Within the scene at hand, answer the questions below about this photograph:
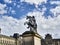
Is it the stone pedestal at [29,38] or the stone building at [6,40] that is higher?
the stone pedestal at [29,38]

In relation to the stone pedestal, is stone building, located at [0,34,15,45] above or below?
below

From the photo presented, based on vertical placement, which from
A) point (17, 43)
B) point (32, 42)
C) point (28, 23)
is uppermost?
point (28, 23)

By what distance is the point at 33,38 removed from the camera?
19.0 meters

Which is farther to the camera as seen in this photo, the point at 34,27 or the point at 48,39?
the point at 48,39

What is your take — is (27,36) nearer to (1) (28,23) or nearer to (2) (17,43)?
(1) (28,23)

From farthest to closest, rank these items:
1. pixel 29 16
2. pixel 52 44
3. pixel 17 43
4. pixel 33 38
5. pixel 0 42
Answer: pixel 17 43 → pixel 52 44 → pixel 0 42 → pixel 29 16 → pixel 33 38

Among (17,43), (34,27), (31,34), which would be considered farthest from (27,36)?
(17,43)

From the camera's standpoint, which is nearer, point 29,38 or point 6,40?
point 29,38

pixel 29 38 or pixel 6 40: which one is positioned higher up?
pixel 29 38

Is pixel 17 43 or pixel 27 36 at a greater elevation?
pixel 27 36

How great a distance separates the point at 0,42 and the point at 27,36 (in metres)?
77.8

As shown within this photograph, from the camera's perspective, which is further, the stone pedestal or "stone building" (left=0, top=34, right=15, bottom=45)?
"stone building" (left=0, top=34, right=15, bottom=45)

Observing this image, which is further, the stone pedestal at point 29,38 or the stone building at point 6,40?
the stone building at point 6,40

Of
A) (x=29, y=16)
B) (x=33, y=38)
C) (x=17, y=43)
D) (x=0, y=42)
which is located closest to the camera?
(x=33, y=38)
